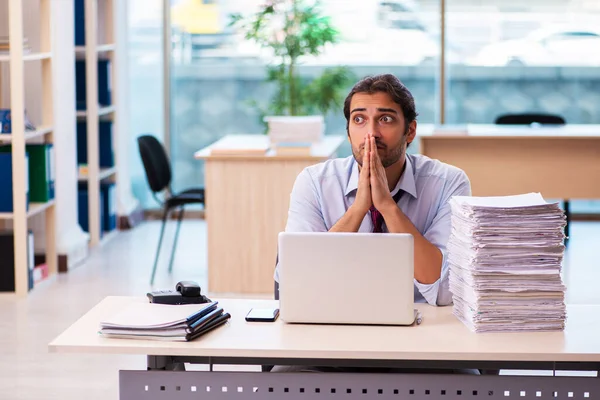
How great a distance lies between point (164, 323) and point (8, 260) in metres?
3.48

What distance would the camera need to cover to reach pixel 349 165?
3145 millimetres

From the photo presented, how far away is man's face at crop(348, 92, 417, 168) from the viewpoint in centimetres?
290

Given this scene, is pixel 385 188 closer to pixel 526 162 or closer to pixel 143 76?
pixel 526 162

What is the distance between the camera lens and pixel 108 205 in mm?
7328

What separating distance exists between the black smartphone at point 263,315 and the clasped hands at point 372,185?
48 cm

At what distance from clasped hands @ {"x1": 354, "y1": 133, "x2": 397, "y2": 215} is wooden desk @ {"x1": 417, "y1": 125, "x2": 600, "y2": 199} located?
360 centimetres

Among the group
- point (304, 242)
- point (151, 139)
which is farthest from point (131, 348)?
point (151, 139)

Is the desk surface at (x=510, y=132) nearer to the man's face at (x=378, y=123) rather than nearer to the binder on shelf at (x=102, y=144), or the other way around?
the binder on shelf at (x=102, y=144)

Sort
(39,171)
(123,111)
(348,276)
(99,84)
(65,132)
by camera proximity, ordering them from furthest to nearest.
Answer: (123,111), (99,84), (65,132), (39,171), (348,276)

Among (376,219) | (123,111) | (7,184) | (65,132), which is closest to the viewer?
(376,219)

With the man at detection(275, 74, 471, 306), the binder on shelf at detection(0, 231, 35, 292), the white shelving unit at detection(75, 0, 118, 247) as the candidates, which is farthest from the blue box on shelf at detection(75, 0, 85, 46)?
the man at detection(275, 74, 471, 306)

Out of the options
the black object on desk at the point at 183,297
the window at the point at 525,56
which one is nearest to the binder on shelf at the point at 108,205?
the window at the point at 525,56

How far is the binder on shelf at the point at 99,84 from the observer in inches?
277

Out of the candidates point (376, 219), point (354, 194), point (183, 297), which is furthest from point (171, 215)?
point (183, 297)
